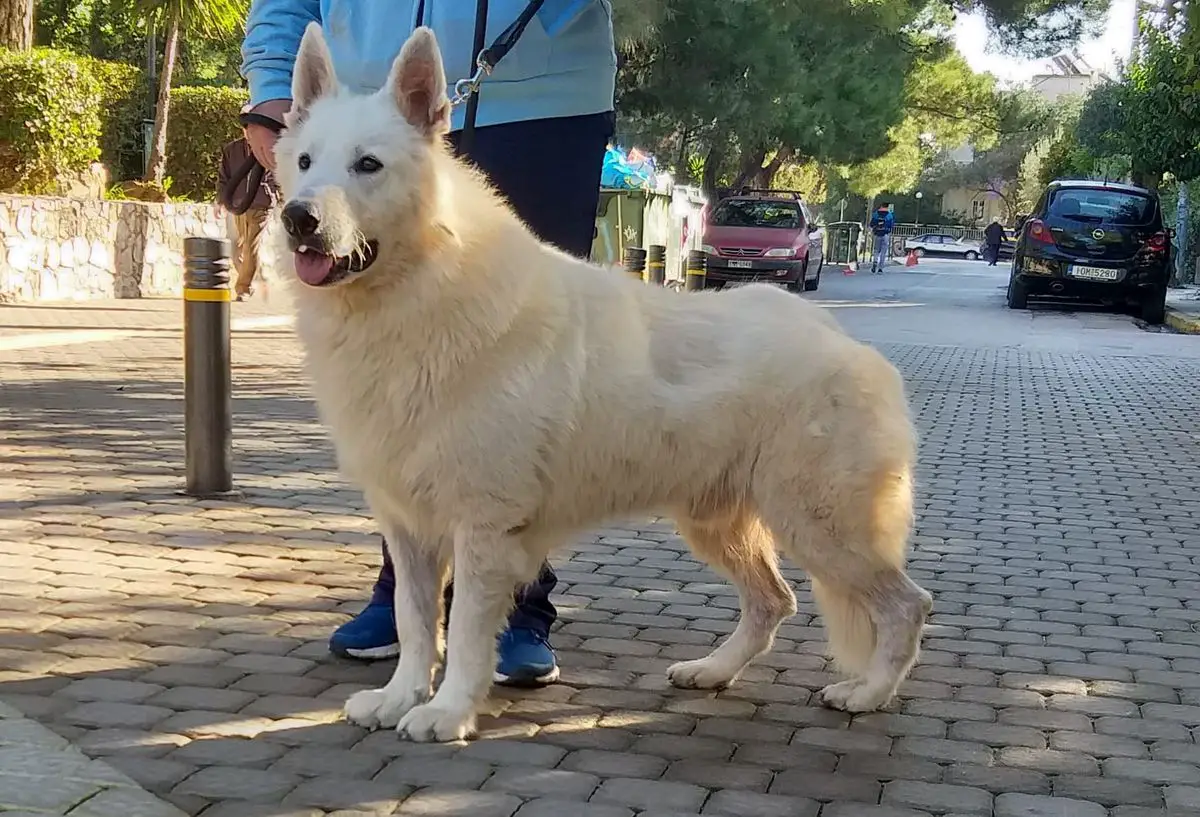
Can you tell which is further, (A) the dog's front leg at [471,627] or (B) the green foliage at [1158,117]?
(B) the green foliage at [1158,117]

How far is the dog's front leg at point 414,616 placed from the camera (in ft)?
11.7

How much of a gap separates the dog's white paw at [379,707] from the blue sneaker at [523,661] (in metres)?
0.35

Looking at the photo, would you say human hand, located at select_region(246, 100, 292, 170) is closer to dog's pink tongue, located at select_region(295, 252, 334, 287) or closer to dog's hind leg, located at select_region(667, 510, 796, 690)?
dog's pink tongue, located at select_region(295, 252, 334, 287)

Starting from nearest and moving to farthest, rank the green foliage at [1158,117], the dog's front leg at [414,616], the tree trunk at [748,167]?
the dog's front leg at [414,616] < the green foliage at [1158,117] < the tree trunk at [748,167]

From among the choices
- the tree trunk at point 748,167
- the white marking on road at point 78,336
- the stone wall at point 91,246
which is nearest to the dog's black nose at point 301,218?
the white marking on road at point 78,336

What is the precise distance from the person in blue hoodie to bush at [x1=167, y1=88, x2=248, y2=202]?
18616mm

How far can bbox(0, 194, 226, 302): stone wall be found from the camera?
1556cm

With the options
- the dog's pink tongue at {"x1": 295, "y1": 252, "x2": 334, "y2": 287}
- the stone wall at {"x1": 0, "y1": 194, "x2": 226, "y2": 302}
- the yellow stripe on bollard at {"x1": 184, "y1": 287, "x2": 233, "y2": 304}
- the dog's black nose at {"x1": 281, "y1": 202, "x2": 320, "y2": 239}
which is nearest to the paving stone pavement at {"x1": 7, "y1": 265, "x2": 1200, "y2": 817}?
the yellow stripe on bollard at {"x1": 184, "y1": 287, "x2": 233, "y2": 304}

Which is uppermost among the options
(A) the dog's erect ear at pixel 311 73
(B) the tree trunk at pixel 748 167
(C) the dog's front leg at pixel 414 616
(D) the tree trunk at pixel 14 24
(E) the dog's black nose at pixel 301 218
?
(D) the tree trunk at pixel 14 24

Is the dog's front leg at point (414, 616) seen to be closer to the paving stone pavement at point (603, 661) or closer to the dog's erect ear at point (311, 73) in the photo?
the paving stone pavement at point (603, 661)

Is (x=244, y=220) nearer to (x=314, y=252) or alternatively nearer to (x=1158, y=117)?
(x=314, y=252)

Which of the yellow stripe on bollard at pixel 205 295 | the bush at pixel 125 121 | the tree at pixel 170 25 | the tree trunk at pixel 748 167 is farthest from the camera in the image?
the tree trunk at pixel 748 167

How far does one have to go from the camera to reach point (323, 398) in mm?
3594

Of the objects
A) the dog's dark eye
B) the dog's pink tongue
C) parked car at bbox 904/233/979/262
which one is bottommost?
parked car at bbox 904/233/979/262
